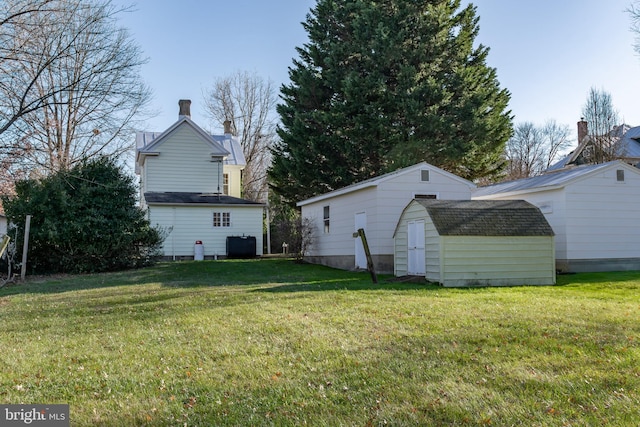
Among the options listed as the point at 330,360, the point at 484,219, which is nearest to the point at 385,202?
the point at 484,219

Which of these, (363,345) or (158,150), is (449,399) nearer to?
(363,345)

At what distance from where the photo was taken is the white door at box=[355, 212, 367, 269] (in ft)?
57.8

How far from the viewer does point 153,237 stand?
65.4ft

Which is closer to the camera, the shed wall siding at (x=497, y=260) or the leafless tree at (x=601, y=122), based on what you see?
the shed wall siding at (x=497, y=260)

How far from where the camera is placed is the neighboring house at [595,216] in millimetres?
16406

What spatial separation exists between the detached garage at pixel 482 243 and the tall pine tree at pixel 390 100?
32.4ft

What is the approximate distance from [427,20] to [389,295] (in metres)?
18.9

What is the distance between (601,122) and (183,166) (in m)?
24.1

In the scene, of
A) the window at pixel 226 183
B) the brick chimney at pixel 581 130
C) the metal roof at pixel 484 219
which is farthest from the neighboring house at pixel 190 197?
the brick chimney at pixel 581 130

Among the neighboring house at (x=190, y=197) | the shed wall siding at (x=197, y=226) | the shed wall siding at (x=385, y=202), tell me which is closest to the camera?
the shed wall siding at (x=385, y=202)

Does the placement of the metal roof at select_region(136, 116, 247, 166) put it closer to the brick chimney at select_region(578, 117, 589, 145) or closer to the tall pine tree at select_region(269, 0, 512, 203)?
the tall pine tree at select_region(269, 0, 512, 203)

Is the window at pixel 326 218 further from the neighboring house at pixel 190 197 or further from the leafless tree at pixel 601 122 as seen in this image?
the leafless tree at pixel 601 122

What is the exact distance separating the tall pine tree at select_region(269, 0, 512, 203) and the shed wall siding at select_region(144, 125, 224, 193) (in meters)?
3.67

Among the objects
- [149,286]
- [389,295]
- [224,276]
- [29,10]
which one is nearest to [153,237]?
[224,276]
